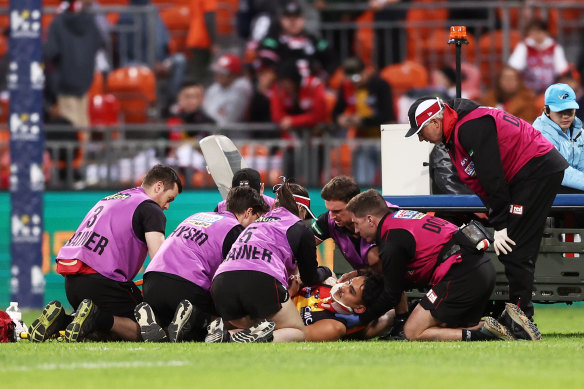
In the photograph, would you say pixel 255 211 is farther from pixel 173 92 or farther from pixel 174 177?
pixel 173 92

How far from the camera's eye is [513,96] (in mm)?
14453

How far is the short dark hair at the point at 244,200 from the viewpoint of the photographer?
9328mm

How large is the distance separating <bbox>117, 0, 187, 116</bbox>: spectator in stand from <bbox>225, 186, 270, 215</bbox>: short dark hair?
7.29 m

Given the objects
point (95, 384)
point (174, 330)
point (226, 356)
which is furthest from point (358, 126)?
point (95, 384)

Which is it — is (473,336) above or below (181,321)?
below

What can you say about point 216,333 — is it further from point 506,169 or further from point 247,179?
point 506,169

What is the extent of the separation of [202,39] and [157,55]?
71cm

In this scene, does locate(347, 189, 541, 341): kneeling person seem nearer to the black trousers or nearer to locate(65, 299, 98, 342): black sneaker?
the black trousers

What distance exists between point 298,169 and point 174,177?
14.9 feet

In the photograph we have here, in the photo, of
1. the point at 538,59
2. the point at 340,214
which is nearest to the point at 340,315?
the point at 340,214

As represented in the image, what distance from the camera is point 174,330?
28.5ft

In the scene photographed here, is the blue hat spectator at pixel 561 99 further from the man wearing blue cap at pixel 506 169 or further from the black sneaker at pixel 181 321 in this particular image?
the black sneaker at pixel 181 321

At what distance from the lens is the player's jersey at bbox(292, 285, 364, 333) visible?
9.06 meters

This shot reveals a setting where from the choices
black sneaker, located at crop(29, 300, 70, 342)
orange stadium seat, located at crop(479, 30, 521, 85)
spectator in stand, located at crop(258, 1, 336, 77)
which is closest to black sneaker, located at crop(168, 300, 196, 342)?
black sneaker, located at crop(29, 300, 70, 342)
